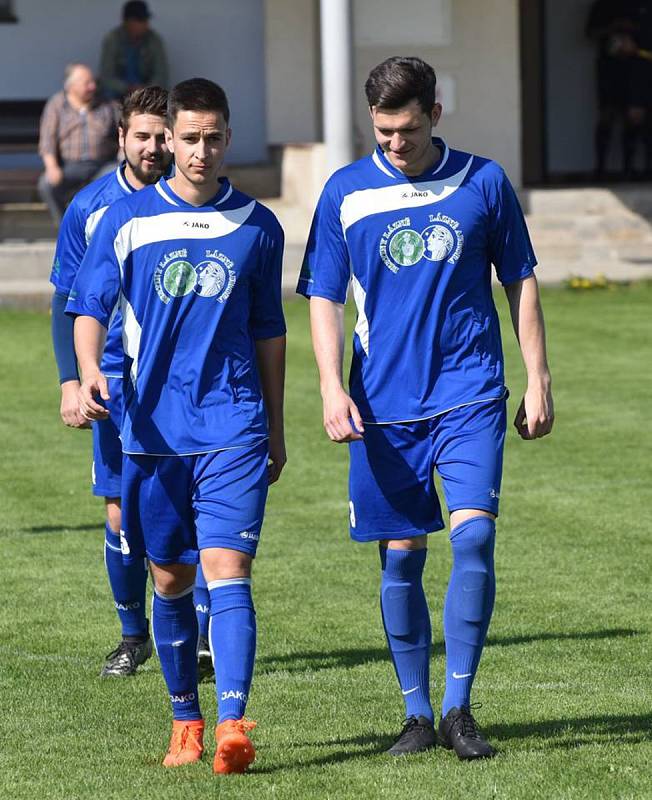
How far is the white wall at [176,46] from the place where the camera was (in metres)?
22.0

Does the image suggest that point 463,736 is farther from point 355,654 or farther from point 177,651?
point 355,654

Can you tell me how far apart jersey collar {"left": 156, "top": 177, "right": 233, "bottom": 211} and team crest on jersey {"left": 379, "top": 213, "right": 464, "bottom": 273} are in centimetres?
49

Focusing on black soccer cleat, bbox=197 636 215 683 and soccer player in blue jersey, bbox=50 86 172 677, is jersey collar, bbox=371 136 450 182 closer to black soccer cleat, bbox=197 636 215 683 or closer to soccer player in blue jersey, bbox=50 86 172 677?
soccer player in blue jersey, bbox=50 86 172 677

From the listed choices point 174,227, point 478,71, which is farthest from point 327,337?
point 478,71

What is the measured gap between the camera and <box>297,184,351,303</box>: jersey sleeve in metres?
5.34

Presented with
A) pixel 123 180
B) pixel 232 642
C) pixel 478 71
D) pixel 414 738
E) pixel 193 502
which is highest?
pixel 478 71

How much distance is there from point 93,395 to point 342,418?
731 mm

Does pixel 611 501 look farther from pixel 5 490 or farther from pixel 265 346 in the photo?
pixel 265 346

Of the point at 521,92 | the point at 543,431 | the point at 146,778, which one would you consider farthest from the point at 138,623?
the point at 521,92

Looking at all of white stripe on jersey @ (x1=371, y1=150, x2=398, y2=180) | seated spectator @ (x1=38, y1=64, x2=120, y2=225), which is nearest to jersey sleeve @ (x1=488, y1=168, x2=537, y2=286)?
A: white stripe on jersey @ (x1=371, y1=150, x2=398, y2=180)

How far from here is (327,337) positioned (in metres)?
A: 5.35

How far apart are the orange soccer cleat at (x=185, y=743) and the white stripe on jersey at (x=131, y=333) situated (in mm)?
1039

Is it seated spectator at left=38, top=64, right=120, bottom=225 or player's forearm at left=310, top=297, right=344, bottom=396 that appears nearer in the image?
player's forearm at left=310, top=297, right=344, bottom=396

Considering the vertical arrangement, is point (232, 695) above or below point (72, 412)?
below
